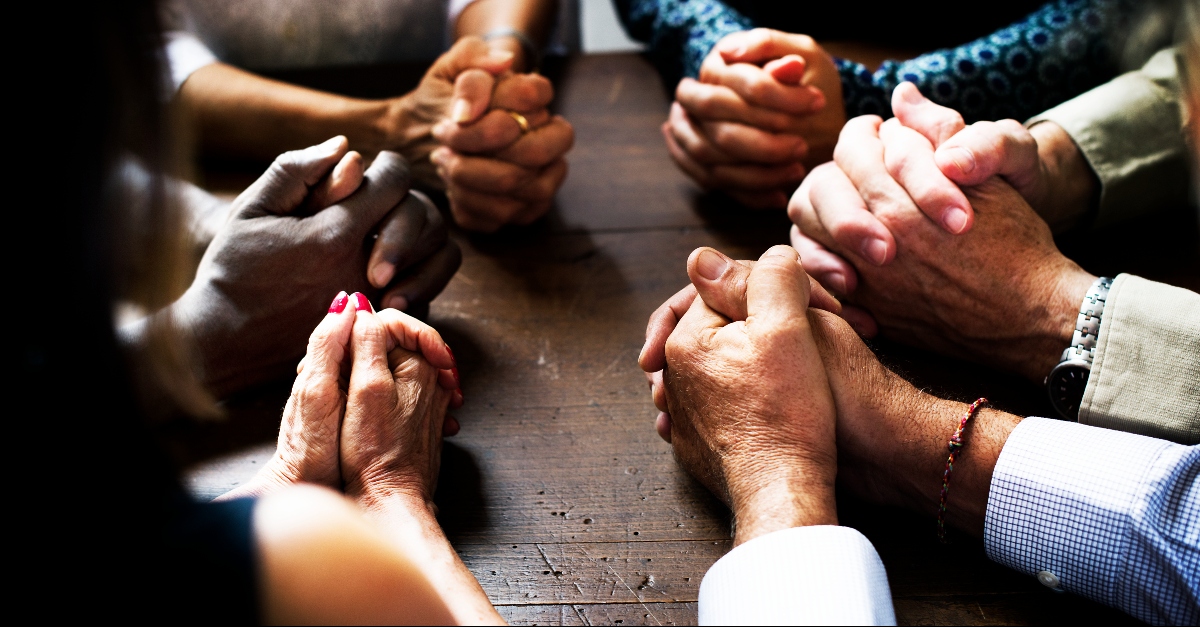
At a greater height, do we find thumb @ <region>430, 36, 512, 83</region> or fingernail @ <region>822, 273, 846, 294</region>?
thumb @ <region>430, 36, 512, 83</region>

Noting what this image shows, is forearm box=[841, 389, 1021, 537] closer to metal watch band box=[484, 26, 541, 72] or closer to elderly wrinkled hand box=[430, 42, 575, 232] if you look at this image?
elderly wrinkled hand box=[430, 42, 575, 232]

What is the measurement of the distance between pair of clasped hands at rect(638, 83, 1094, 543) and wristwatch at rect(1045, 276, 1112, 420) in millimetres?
19

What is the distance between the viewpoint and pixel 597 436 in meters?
0.79

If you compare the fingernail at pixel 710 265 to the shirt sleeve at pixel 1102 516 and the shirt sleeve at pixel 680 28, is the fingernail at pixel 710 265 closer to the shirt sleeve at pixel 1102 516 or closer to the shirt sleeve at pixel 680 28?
the shirt sleeve at pixel 1102 516

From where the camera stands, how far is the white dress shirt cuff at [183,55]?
19.4 inches

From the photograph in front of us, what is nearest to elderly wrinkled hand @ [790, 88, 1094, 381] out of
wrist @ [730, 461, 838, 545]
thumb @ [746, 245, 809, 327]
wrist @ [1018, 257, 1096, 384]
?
wrist @ [1018, 257, 1096, 384]

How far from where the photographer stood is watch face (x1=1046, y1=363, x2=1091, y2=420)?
2.50ft

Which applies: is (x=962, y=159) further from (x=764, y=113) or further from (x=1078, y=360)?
(x=764, y=113)

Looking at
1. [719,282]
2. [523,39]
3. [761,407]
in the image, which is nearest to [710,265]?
[719,282]

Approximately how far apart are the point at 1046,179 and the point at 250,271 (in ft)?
2.79

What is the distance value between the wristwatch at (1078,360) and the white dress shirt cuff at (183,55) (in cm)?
78

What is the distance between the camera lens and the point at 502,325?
936mm

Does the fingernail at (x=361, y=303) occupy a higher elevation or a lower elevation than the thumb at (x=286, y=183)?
lower

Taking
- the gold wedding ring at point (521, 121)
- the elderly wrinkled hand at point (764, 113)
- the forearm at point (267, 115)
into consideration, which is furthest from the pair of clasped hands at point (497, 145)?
the elderly wrinkled hand at point (764, 113)
